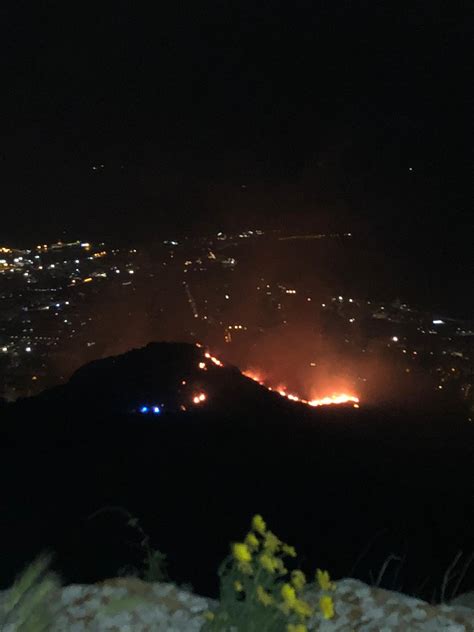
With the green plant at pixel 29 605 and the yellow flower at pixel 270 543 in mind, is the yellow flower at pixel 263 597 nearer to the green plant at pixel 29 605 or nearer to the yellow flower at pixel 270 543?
the yellow flower at pixel 270 543

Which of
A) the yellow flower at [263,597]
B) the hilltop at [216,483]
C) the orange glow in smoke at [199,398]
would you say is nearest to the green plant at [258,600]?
the yellow flower at [263,597]

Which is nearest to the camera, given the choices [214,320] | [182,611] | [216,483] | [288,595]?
[288,595]

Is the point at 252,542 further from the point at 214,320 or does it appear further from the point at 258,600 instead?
the point at 214,320

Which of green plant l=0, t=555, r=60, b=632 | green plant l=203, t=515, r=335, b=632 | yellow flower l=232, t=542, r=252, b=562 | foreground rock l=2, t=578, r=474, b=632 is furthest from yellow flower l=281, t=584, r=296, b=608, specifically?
green plant l=0, t=555, r=60, b=632

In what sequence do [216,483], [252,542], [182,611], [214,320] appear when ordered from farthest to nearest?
[214,320]
[216,483]
[182,611]
[252,542]

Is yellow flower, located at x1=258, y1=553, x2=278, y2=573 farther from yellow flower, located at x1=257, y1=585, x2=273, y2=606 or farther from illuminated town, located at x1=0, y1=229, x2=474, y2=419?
illuminated town, located at x1=0, y1=229, x2=474, y2=419

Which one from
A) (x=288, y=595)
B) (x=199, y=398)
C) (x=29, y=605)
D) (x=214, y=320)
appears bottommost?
(x=214, y=320)

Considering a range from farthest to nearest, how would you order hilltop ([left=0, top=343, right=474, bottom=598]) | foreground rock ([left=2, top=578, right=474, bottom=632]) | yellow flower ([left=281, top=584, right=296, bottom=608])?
1. hilltop ([left=0, top=343, right=474, bottom=598])
2. foreground rock ([left=2, top=578, right=474, bottom=632])
3. yellow flower ([left=281, top=584, right=296, bottom=608])

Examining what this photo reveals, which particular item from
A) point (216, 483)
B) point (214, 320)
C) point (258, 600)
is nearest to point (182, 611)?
point (258, 600)
